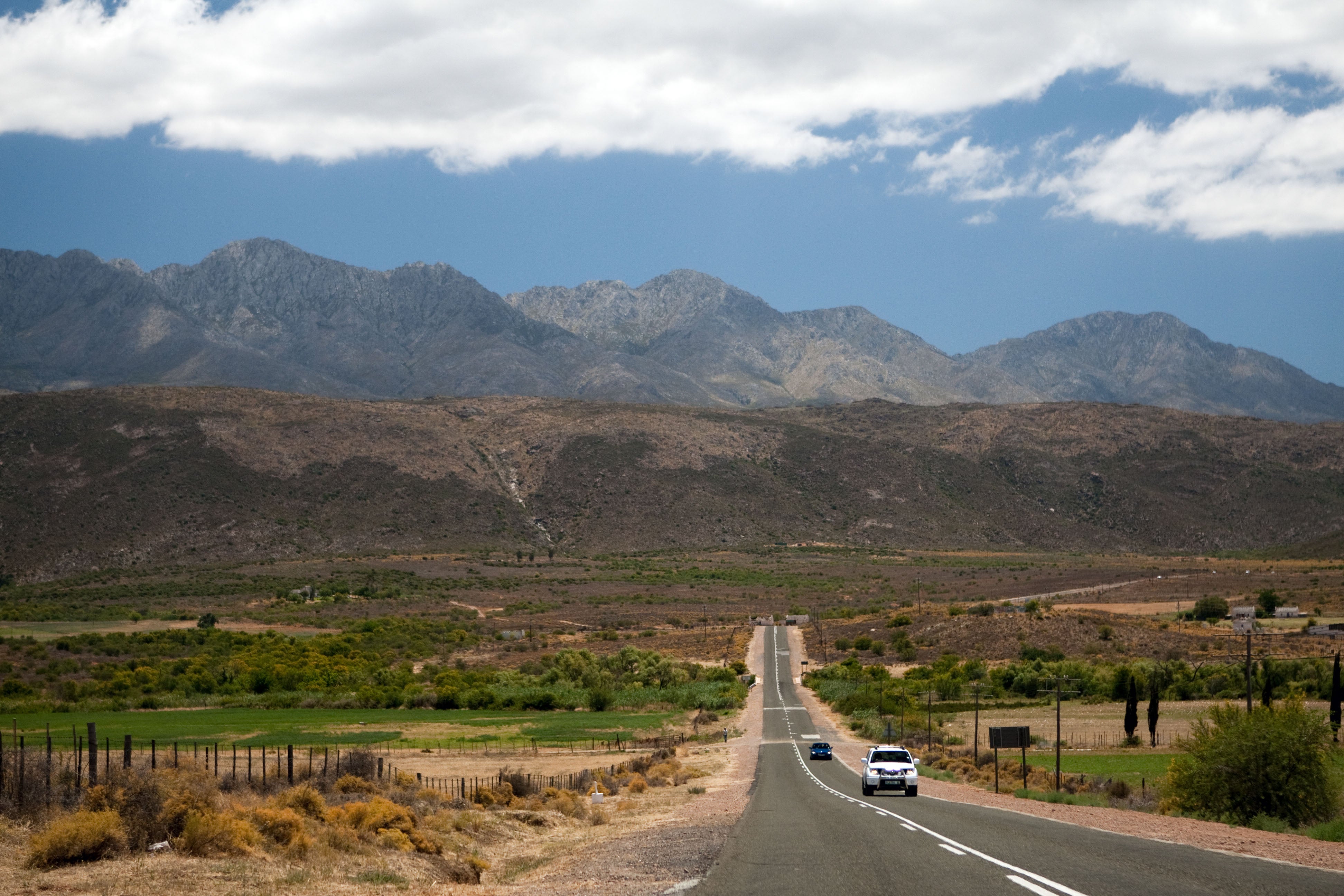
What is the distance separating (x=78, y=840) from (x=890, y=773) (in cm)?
2201

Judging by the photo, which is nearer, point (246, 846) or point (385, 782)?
point (246, 846)

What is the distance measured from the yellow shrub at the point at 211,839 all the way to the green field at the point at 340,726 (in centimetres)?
2952

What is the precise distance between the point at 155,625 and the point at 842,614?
64824 mm

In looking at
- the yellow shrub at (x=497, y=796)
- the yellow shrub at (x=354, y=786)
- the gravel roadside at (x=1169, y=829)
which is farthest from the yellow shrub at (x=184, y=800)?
the gravel roadside at (x=1169, y=829)

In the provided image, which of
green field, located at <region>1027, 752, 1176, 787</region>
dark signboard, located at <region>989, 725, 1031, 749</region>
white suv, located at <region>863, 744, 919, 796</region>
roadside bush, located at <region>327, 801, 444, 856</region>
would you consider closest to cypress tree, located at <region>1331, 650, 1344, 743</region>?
green field, located at <region>1027, 752, 1176, 787</region>

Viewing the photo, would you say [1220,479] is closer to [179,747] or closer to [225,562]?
[225,562]

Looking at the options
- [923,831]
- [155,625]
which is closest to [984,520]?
[155,625]

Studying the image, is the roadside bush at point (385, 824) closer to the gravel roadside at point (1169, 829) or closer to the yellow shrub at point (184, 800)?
the yellow shrub at point (184, 800)

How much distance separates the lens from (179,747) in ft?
144

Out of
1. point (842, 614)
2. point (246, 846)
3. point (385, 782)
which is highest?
point (246, 846)

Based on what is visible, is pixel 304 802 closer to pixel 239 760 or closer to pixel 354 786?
pixel 354 786

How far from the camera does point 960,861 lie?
14992 mm

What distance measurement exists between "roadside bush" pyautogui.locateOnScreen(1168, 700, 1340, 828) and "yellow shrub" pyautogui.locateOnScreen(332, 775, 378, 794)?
66.0 feet

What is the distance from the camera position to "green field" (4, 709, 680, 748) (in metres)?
48.8
